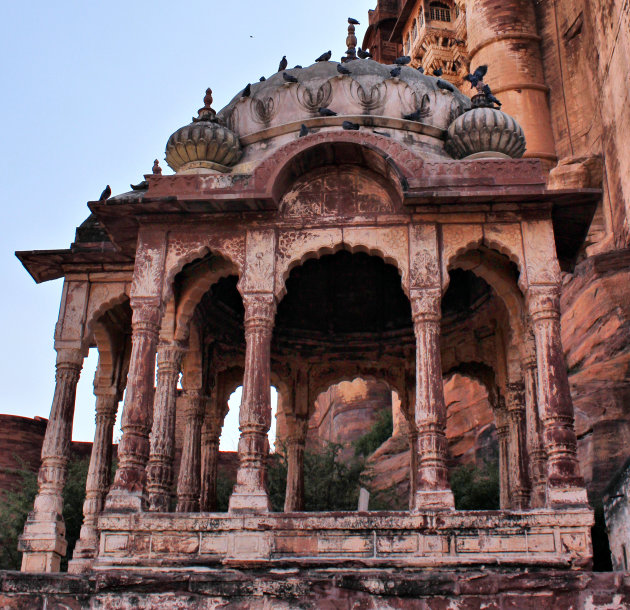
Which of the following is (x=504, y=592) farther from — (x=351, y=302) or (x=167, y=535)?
(x=351, y=302)

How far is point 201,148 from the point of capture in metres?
11.7

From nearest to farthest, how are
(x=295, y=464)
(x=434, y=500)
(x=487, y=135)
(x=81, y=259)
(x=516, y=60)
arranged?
(x=434, y=500) → (x=487, y=135) → (x=81, y=259) → (x=295, y=464) → (x=516, y=60)

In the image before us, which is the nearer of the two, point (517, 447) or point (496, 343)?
point (517, 447)

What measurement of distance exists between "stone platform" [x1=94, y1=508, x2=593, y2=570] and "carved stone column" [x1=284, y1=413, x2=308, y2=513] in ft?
15.3

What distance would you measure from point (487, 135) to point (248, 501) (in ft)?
18.9

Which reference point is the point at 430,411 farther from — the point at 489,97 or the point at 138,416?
the point at 489,97

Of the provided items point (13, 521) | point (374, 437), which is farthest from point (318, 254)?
point (374, 437)

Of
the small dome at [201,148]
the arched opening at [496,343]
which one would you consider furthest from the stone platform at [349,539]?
the small dome at [201,148]

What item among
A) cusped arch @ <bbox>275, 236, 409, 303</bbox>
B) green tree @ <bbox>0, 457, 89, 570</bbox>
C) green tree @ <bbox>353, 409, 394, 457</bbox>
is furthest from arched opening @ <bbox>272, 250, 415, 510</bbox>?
green tree @ <bbox>353, 409, 394, 457</bbox>

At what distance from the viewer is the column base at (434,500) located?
8914mm

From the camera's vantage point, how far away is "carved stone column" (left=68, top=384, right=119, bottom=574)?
11609mm

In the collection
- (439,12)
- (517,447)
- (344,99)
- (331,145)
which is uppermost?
(439,12)

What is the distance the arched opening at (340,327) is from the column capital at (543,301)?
16.0 ft

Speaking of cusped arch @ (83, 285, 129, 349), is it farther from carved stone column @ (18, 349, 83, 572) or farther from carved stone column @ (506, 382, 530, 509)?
carved stone column @ (506, 382, 530, 509)
